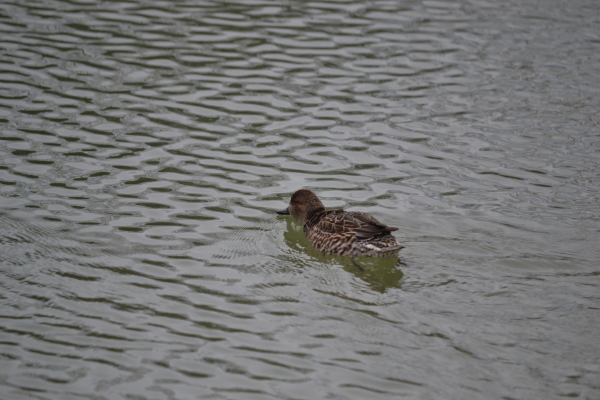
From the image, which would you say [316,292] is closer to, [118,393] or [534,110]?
[118,393]

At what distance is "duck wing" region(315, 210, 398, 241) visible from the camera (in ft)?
26.4

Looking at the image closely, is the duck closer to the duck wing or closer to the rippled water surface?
the duck wing

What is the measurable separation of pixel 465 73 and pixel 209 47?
4708 mm

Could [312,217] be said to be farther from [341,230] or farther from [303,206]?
[341,230]

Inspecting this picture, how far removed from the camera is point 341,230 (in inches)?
326

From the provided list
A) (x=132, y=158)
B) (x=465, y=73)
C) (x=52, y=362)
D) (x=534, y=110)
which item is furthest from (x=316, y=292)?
(x=465, y=73)

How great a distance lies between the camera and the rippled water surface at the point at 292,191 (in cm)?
616

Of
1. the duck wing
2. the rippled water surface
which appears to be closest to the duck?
the duck wing

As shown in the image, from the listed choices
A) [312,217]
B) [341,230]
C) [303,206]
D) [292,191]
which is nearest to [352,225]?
[341,230]

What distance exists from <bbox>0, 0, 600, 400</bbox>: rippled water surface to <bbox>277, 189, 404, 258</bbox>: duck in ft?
0.51

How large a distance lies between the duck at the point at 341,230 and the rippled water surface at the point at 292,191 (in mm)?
154

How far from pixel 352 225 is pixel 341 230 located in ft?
0.45

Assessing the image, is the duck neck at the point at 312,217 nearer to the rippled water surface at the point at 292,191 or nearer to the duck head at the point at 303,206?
the duck head at the point at 303,206

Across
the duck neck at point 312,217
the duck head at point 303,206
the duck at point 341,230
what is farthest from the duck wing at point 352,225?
the duck head at point 303,206
